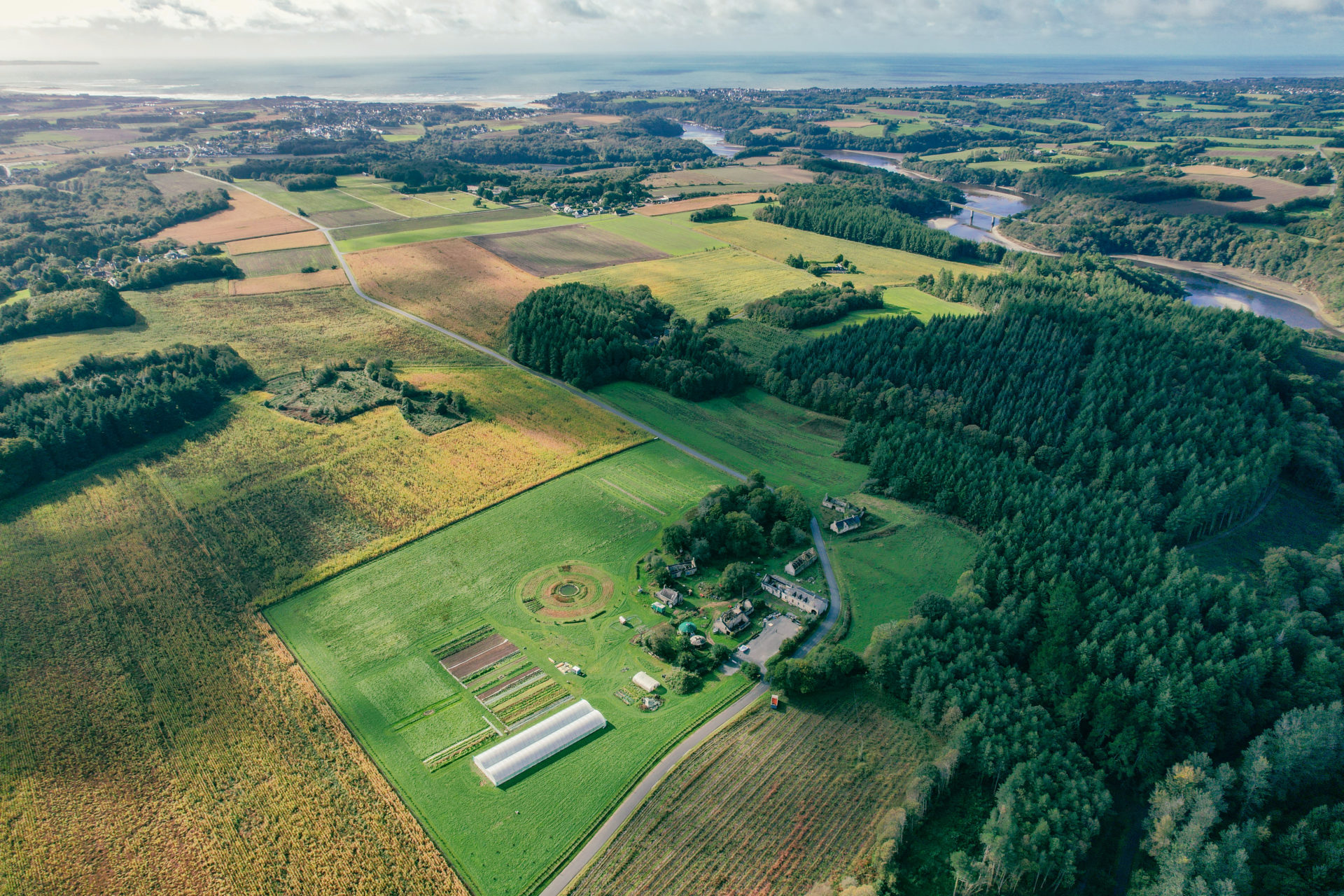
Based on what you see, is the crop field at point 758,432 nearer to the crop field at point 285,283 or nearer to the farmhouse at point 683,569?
the farmhouse at point 683,569

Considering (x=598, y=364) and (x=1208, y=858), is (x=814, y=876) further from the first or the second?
(x=598, y=364)

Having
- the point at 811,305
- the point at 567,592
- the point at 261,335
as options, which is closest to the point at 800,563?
the point at 567,592

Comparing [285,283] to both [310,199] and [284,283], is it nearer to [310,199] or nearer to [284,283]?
[284,283]

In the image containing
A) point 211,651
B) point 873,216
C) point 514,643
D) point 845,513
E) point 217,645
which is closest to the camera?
point 211,651

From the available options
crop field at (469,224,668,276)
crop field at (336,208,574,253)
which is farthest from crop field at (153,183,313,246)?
crop field at (469,224,668,276)

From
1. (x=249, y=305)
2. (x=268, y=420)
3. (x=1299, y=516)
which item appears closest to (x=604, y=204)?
(x=249, y=305)

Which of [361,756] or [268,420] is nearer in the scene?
[361,756]

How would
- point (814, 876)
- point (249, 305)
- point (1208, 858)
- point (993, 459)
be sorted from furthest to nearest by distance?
1. point (249, 305)
2. point (993, 459)
3. point (814, 876)
4. point (1208, 858)
